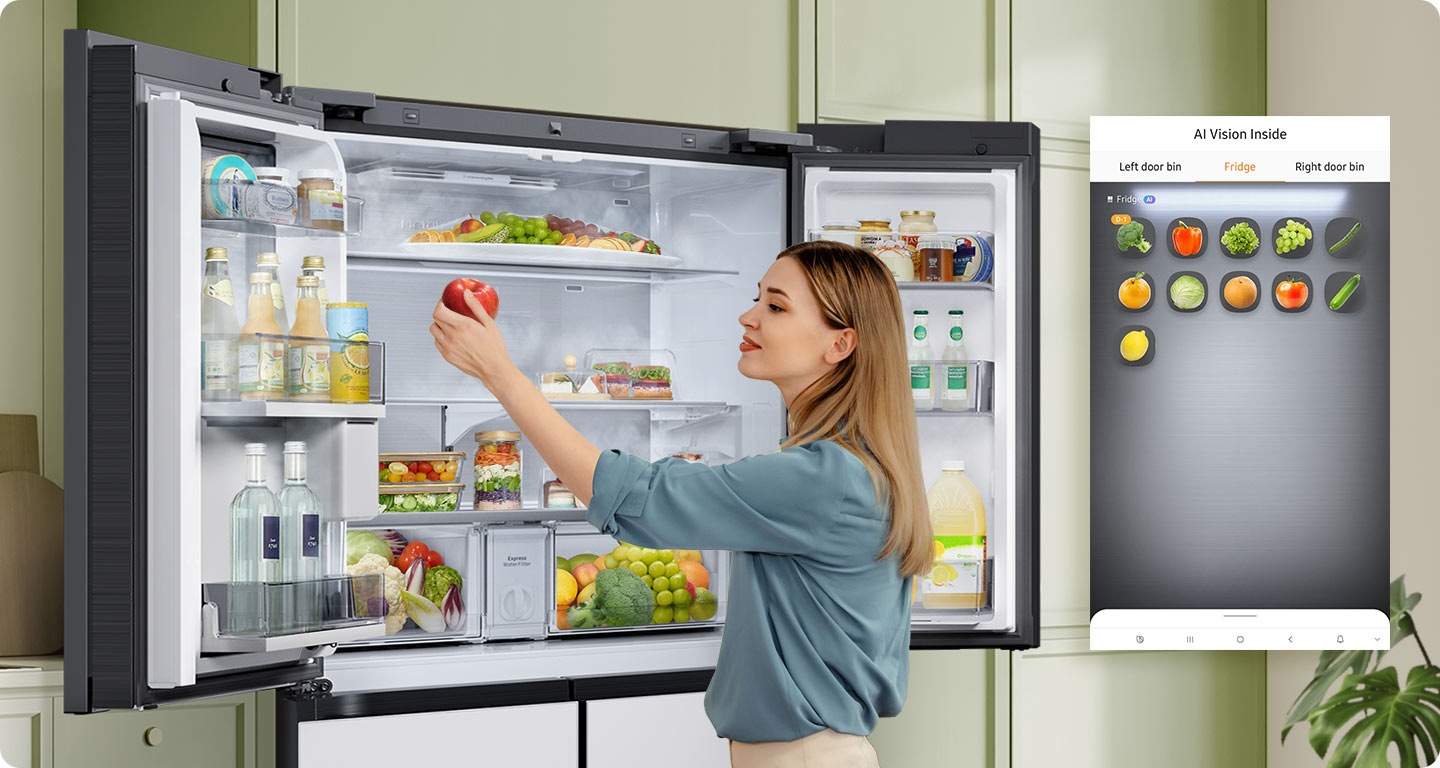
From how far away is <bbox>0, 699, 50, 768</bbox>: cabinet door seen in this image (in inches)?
99.2

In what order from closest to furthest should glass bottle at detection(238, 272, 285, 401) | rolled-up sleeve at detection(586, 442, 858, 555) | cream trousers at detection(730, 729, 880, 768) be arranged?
rolled-up sleeve at detection(586, 442, 858, 555) < cream trousers at detection(730, 729, 880, 768) < glass bottle at detection(238, 272, 285, 401)

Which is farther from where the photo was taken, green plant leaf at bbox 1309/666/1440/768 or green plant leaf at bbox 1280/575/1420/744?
green plant leaf at bbox 1280/575/1420/744

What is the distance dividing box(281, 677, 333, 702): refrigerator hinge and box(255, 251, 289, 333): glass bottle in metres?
0.70

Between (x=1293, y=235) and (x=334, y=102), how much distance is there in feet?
8.83

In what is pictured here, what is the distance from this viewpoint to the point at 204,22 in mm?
2953

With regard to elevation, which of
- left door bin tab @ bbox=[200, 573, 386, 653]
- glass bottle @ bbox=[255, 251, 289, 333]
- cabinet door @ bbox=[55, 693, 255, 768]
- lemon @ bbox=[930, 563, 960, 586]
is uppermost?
glass bottle @ bbox=[255, 251, 289, 333]

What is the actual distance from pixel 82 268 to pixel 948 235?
185 centimetres

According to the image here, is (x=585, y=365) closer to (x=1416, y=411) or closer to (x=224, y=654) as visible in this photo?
(x=224, y=654)

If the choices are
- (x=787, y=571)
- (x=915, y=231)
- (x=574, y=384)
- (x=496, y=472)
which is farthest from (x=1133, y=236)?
(x=787, y=571)

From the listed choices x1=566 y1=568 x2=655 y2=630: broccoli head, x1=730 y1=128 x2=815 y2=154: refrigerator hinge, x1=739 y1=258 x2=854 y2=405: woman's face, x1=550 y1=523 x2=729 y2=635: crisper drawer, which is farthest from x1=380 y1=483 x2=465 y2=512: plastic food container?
x1=739 y1=258 x2=854 y2=405: woman's face

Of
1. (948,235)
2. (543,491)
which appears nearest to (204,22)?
(543,491)

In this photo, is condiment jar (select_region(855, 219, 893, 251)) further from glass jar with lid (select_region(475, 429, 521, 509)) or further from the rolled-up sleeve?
the rolled-up sleeve

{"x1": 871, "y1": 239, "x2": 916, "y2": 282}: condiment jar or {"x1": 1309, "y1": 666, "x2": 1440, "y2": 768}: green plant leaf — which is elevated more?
{"x1": 871, "y1": 239, "x2": 916, "y2": 282}: condiment jar

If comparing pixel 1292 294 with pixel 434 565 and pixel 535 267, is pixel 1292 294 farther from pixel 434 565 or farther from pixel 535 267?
pixel 434 565
